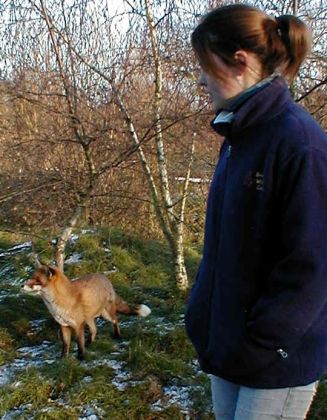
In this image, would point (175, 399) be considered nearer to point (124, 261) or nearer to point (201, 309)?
point (201, 309)

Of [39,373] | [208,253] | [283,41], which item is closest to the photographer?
[283,41]

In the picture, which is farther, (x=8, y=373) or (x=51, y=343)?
(x=51, y=343)

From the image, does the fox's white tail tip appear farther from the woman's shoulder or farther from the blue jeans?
the woman's shoulder

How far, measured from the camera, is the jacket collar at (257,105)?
1.53 metres

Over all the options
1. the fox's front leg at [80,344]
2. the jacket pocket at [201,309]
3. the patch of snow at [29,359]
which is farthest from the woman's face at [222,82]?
the fox's front leg at [80,344]

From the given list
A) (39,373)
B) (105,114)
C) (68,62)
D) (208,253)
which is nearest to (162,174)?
(105,114)

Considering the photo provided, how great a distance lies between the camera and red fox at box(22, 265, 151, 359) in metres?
4.73

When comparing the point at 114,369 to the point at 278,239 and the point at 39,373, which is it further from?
the point at 278,239

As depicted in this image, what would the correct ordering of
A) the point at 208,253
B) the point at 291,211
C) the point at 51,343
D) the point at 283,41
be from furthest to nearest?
the point at 51,343, the point at 208,253, the point at 283,41, the point at 291,211

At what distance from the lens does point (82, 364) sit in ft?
14.8

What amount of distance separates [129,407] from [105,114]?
9.31 feet

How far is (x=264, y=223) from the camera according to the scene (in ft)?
4.94

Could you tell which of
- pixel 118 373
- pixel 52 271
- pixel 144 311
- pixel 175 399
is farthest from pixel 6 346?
pixel 175 399

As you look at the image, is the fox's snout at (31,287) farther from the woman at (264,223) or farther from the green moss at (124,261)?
the woman at (264,223)
